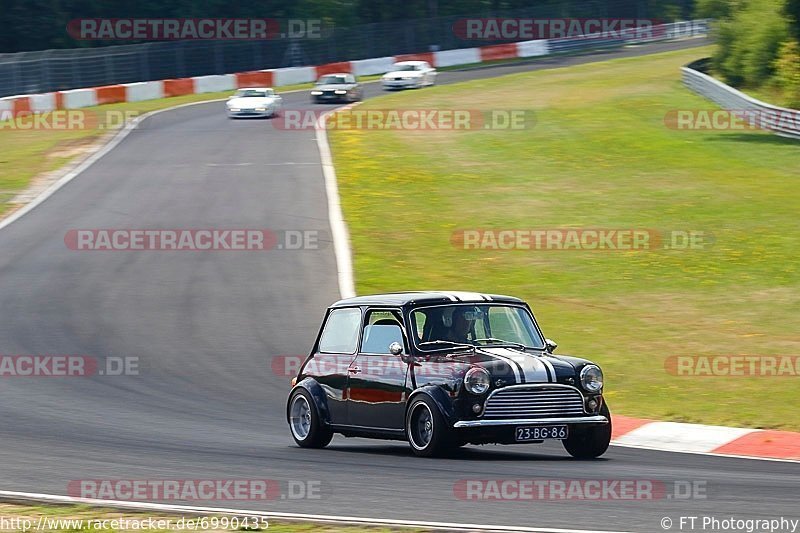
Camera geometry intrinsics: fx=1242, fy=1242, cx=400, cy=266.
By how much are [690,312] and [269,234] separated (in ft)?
30.1

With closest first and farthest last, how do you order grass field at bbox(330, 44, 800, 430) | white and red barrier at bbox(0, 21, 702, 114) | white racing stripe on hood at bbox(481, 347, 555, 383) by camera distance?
white racing stripe on hood at bbox(481, 347, 555, 383) < grass field at bbox(330, 44, 800, 430) < white and red barrier at bbox(0, 21, 702, 114)

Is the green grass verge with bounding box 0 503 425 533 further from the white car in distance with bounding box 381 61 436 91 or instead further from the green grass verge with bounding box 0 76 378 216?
the white car in distance with bounding box 381 61 436 91

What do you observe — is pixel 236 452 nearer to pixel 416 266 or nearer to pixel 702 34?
pixel 416 266

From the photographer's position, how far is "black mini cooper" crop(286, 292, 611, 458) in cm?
973

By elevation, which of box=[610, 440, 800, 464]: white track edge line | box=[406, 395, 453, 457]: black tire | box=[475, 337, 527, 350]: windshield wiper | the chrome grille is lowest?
box=[610, 440, 800, 464]: white track edge line

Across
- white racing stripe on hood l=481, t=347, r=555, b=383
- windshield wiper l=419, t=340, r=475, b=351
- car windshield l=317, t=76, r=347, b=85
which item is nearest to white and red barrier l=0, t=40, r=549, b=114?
car windshield l=317, t=76, r=347, b=85

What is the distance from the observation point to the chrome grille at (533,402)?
9.74 m

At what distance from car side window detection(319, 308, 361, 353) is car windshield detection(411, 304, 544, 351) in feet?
2.65

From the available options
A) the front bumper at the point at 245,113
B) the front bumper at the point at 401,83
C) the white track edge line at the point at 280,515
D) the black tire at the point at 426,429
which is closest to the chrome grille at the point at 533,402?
the black tire at the point at 426,429

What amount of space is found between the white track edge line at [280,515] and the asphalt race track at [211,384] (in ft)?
0.51

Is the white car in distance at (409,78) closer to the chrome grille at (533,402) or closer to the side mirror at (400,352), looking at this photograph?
the side mirror at (400,352)

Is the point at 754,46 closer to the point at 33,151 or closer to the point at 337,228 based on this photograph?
the point at 33,151

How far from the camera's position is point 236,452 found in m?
10.2

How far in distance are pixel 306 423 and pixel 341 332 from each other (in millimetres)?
889
